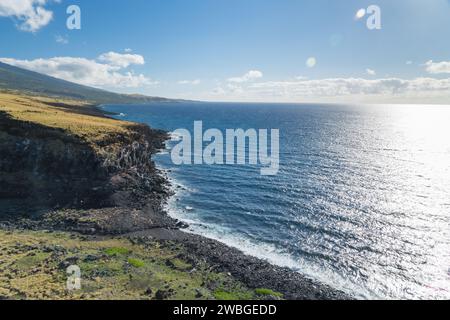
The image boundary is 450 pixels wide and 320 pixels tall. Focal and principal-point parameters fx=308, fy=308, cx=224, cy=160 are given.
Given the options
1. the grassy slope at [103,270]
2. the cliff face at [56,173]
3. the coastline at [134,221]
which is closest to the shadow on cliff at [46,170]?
the cliff face at [56,173]

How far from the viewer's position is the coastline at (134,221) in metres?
40.2

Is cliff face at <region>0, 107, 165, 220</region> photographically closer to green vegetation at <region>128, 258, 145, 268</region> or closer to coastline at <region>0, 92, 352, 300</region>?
coastline at <region>0, 92, 352, 300</region>

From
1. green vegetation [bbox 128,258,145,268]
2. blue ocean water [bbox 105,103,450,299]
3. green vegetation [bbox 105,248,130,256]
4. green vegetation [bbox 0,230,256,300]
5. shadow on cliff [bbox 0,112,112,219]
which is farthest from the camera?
shadow on cliff [bbox 0,112,112,219]

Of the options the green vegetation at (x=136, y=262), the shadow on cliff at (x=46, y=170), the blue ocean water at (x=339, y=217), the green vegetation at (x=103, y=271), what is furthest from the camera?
the shadow on cliff at (x=46, y=170)

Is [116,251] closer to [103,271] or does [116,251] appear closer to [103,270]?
[103,270]

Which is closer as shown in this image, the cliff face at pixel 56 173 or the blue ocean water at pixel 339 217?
the blue ocean water at pixel 339 217

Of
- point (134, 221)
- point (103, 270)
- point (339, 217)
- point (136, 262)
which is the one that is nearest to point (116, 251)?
point (136, 262)

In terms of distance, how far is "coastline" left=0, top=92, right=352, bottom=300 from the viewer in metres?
40.2

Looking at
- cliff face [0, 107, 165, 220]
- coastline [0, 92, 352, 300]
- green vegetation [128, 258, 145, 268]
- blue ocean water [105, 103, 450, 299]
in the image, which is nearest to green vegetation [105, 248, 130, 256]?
green vegetation [128, 258, 145, 268]

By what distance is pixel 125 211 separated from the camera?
58.9 m

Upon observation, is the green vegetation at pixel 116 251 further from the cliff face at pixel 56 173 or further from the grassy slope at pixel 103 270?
the cliff face at pixel 56 173

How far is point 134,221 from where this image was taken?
5538cm
